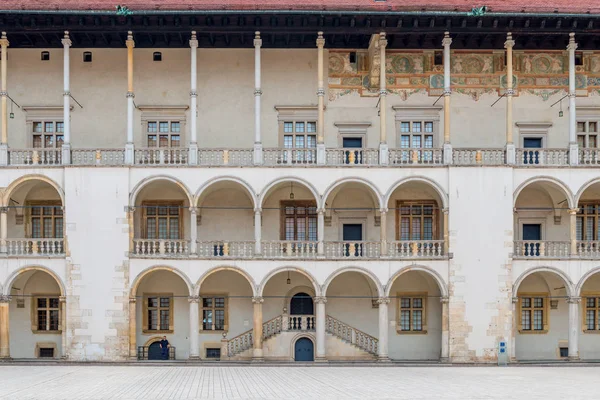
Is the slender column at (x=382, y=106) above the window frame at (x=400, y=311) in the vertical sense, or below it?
above

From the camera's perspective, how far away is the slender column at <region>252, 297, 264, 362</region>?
27281mm

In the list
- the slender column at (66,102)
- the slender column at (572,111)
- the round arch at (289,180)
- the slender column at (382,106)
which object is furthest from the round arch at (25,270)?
the slender column at (572,111)

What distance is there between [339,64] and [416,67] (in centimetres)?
312

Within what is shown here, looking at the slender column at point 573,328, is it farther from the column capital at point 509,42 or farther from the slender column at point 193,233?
the slender column at point 193,233

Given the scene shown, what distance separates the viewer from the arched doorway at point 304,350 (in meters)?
27.8

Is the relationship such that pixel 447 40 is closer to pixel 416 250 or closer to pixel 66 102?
pixel 416 250

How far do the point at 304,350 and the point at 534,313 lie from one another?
950cm

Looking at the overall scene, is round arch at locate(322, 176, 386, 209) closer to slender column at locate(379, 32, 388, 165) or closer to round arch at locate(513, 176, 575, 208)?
slender column at locate(379, 32, 388, 165)

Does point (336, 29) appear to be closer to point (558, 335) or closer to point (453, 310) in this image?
point (453, 310)

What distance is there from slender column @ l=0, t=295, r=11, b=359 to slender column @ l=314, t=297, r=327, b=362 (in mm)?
11397

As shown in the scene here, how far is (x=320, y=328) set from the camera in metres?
27.3

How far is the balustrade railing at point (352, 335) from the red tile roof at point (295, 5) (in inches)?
465

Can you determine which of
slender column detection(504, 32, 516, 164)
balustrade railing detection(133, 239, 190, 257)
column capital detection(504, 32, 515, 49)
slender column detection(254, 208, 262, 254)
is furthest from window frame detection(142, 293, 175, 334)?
column capital detection(504, 32, 515, 49)

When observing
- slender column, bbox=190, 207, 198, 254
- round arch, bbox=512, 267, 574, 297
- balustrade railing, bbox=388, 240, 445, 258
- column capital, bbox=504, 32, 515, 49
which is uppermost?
column capital, bbox=504, 32, 515, 49
